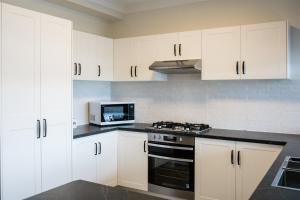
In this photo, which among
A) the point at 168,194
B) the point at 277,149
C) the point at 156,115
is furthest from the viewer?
the point at 156,115

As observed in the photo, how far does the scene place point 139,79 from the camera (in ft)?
14.1

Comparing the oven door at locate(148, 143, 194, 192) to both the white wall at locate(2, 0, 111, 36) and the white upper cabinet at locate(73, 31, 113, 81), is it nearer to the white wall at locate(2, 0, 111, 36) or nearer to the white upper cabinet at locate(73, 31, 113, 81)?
the white upper cabinet at locate(73, 31, 113, 81)

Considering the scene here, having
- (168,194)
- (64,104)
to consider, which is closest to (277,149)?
(168,194)

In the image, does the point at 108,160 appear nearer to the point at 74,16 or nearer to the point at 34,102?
the point at 34,102

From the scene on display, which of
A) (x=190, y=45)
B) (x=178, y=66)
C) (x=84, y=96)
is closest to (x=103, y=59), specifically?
(x=84, y=96)

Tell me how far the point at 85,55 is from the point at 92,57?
139mm

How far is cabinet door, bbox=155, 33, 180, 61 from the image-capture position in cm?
395

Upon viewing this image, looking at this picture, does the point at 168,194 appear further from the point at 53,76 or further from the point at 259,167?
the point at 53,76

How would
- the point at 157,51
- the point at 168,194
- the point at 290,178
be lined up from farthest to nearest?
the point at 157,51
the point at 168,194
the point at 290,178

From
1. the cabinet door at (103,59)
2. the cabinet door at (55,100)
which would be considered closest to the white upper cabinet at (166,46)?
the cabinet door at (103,59)

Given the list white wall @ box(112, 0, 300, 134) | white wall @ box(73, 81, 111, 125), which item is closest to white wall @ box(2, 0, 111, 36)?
white wall @ box(112, 0, 300, 134)

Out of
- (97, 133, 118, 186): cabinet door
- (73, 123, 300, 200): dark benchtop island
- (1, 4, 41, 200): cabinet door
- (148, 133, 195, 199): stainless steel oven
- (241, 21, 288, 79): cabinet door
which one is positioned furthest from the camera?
(97, 133, 118, 186): cabinet door

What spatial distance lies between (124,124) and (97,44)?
1.24 metres

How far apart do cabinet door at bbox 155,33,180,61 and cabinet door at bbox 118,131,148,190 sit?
1125 mm
